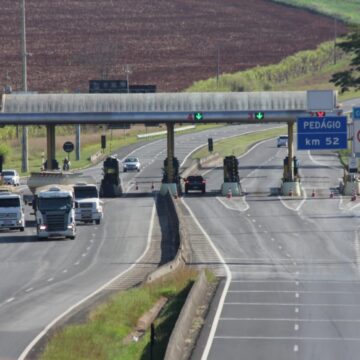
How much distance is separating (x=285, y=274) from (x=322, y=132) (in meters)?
19.9

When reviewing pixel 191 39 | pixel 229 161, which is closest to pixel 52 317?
pixel 229 161

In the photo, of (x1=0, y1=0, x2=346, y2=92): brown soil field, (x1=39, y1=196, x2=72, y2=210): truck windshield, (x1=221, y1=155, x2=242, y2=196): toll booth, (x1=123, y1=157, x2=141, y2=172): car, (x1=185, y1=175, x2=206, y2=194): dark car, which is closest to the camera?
(x1=39, y1=196, x2=72, y2=210): truck windshield

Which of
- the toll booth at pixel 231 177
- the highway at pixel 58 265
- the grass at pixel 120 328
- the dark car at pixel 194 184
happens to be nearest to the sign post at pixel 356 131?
the highway at pixel 58 265

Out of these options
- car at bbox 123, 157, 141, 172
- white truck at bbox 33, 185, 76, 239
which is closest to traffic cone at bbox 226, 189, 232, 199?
white truck at bbox 33, 185, 76, 239

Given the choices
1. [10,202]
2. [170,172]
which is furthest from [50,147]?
[10,202]

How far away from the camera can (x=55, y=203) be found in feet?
207

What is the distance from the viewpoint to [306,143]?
68875 millimetres

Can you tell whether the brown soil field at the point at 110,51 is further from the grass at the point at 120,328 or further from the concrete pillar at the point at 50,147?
the grass at the point at 120,328

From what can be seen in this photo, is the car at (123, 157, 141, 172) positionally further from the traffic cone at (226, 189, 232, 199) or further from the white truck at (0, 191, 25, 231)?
the white truck at (0, 191, 25, 231)

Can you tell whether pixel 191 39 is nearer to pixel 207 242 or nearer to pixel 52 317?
pixel 207 242

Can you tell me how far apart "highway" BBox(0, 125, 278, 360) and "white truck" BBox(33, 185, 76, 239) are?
0.57m

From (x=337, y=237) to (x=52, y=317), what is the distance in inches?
1076

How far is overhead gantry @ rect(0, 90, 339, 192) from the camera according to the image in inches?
3511

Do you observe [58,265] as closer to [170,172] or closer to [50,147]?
[50,147]
